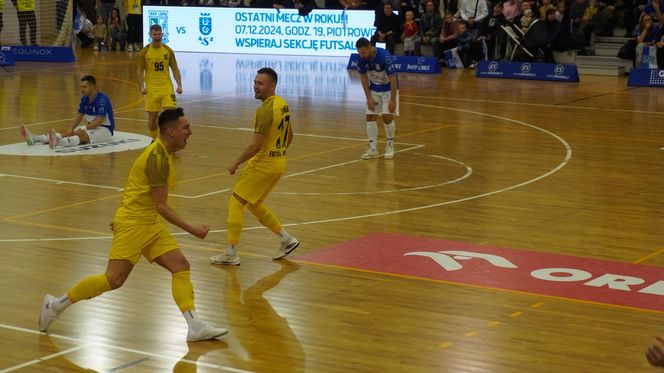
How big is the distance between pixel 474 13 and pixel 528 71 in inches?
147

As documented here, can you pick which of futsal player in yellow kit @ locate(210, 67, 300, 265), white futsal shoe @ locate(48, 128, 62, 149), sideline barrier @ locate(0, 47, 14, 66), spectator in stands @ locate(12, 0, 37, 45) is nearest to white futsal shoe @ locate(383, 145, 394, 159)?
white futsal shoe @ locate(48, 128, 62, 149)

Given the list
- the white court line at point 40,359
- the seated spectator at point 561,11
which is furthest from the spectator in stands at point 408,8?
the white court line at point 40,359

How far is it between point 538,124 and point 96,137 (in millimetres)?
9052

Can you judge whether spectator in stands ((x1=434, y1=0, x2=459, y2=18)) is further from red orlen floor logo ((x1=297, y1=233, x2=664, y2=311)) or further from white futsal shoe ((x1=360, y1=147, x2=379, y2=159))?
red orlen floor logo ((x1=297, y1=233, x2=664, y2=311))

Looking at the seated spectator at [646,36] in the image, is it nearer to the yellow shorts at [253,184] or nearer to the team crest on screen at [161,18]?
the team crest on screen at [161,18]

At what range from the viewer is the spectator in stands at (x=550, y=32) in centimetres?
3303

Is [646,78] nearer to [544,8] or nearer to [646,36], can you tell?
[646,36]

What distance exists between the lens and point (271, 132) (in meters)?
11.9

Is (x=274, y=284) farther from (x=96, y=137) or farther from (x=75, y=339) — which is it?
(x=96, y=137)

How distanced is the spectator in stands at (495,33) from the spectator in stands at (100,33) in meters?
15.5

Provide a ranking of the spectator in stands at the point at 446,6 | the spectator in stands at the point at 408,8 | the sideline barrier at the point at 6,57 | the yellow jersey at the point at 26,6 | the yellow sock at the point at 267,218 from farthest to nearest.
Answer: 1. the yellow jersey at the point at 26,6
2. the spectator in stands at the point at 408,8
3. the spectator in stands at the point at 446,6
4. the sideline barrier at the point at 6,57
5. the yellow sock at the point at 267,218

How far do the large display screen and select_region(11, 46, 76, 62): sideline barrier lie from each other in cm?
478

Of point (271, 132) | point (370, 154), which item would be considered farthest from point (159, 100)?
point (271, 132)

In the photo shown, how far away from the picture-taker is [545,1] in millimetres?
33969
